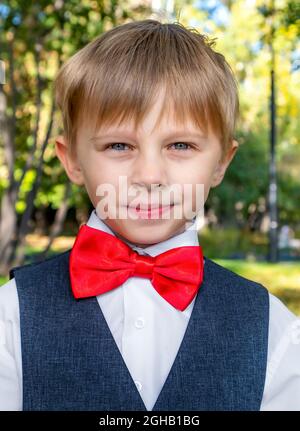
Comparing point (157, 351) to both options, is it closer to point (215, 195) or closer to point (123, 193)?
point (123, 193)

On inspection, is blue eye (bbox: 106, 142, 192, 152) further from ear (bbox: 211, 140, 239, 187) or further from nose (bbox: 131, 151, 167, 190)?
ear (bbox: 211, 140, 239, 187)

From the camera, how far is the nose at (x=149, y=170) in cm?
135

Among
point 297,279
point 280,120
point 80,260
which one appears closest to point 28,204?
point 297,279

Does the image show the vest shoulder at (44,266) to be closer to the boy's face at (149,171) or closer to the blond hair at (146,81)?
the boy's face at (149,171)

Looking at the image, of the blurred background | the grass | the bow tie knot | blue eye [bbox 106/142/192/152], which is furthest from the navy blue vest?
the grass

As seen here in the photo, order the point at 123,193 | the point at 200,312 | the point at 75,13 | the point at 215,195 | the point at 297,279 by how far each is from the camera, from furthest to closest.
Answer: the point at 215,195 < the point at 297,279 < the point at 75,13 < the point at 200,312 < the point at 123,193

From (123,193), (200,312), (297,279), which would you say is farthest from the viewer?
(297,279)

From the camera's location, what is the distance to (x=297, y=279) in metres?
8.61

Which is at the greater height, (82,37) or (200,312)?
(82,37)

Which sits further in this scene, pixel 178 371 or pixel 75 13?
pixel 75 13

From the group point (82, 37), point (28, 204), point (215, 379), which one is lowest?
point (28, 204)

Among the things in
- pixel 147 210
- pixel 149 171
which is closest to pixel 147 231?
pixel 147 210

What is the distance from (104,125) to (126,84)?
0.10 meters

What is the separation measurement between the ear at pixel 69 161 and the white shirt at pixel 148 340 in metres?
0.12
